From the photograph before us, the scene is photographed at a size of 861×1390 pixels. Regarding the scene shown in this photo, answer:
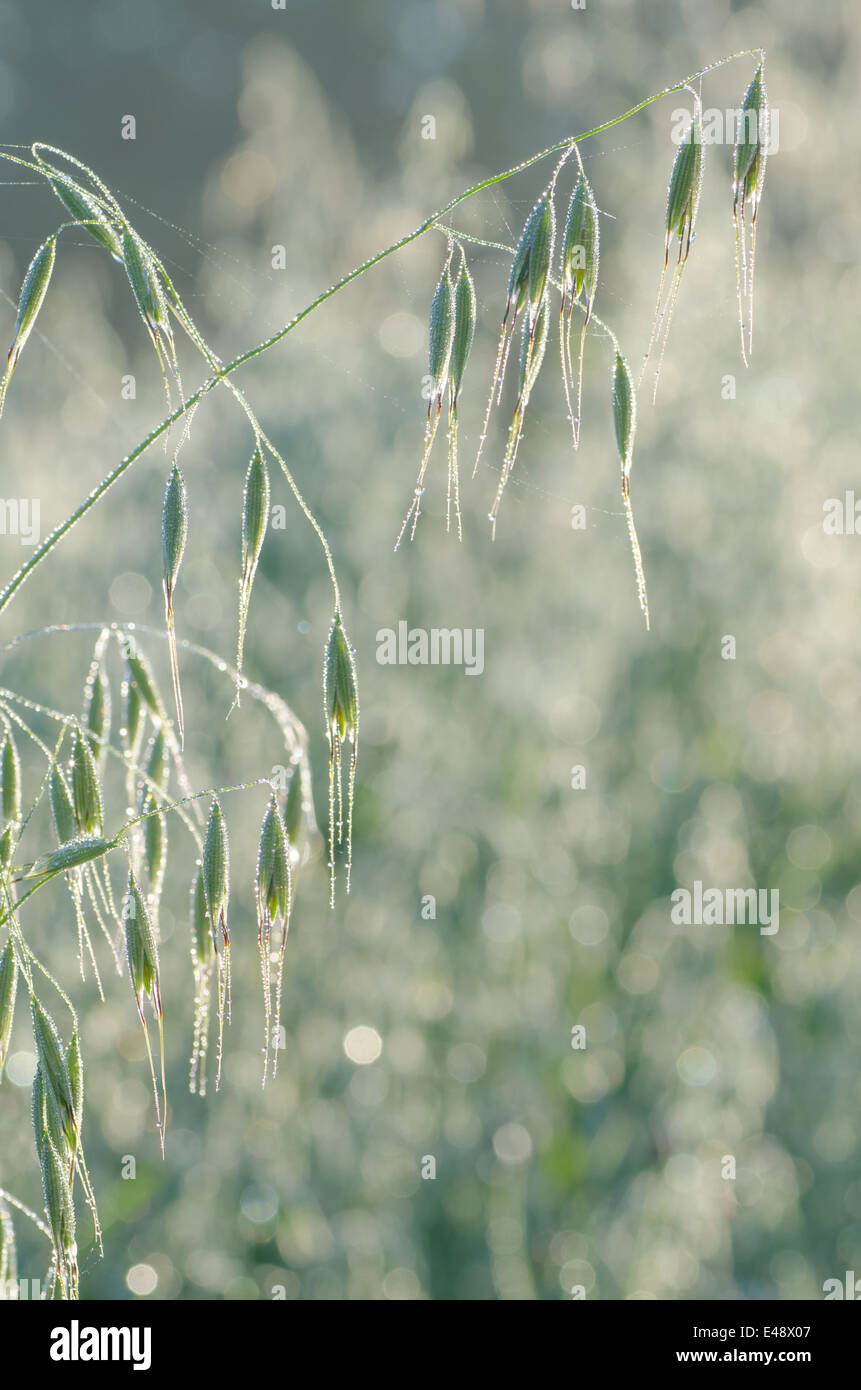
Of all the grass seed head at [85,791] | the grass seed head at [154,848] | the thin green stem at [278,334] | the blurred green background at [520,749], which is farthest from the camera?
the blurred green background at [520,749]

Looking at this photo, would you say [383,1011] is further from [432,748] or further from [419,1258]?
[432,748]

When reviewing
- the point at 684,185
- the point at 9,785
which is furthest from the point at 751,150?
the point at 9,785

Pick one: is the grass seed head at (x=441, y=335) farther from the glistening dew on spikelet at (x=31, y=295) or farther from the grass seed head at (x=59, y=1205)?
the grass seed head at (x=59, y=1205)

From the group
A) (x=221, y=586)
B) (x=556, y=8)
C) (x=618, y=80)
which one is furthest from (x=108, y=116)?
(x=221, y=586)

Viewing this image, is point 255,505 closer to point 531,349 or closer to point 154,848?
point 531,349

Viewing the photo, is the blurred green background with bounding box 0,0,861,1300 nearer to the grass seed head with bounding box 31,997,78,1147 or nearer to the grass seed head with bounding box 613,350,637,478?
the grass seed head with bounding box 613,350,637,478

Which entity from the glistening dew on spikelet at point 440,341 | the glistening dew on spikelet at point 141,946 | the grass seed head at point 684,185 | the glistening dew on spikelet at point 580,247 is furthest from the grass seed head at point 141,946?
the grass seed head at point 684,185

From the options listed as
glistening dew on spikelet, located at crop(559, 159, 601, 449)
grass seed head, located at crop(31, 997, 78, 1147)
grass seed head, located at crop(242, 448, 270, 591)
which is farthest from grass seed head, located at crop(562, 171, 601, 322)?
grass seed head, located at crop(31, 997, 78, 1147)
